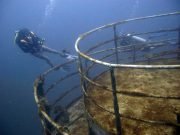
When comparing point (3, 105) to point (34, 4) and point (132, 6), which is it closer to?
point (132, 6)

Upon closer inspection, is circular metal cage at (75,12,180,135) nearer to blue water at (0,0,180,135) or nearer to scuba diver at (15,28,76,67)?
scuba diver at (15,28,76,67)

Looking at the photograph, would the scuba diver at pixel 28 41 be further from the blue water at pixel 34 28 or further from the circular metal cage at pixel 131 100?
the blue water at pixel 34 28

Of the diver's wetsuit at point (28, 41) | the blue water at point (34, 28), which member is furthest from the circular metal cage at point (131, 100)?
the blue water at point (34, 28)

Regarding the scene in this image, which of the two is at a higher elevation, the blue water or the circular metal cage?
the circular metal cage

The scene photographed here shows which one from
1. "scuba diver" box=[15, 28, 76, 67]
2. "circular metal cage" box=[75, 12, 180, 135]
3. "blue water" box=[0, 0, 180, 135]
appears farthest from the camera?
"blue water" box=[0, 0, 180, 135]

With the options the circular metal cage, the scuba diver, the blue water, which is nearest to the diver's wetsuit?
the scuba diver

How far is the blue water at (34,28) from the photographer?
31.2 metres

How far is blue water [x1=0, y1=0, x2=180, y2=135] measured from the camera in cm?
3120

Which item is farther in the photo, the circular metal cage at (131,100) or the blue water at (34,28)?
the blue water at (34,28)

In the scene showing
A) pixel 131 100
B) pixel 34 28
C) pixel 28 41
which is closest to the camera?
pixel 131 100

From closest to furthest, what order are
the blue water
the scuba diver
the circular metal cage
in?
the circular metal cage → the scuba diver → the blue water

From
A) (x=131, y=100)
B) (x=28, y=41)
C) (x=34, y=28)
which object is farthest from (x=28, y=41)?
(x=34, y=28)

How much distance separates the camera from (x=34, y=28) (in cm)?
8819

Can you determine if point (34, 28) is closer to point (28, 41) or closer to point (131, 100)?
point (28, 41)
